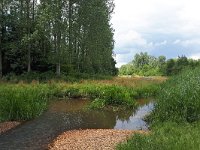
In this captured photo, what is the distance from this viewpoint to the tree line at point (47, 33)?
42.6 meters

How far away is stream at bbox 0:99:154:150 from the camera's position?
13898mm

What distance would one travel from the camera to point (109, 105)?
82.2 ft

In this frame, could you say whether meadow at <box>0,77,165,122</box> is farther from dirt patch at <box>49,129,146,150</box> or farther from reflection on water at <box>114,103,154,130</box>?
dirt patch at <box>49,129,146,150</box>

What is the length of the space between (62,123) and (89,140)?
5211 millimetres

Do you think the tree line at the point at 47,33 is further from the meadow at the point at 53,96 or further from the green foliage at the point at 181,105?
the green foliage at the point at 181,105

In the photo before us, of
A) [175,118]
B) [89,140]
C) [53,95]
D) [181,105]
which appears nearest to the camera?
[89,140]

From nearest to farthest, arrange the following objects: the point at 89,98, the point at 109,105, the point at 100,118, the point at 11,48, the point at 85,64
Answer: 1. the point at 100,118
2. the point at 109,105
3. the point at 89,98
4. the point at 11,48
5. the point at 85,64

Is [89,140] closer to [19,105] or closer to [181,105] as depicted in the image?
[181,105]

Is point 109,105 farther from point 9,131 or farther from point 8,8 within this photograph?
point 8,8

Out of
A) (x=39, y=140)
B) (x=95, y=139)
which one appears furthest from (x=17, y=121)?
(x=95, y=139)

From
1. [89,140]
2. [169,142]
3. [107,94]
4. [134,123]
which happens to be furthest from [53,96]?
[169,142]

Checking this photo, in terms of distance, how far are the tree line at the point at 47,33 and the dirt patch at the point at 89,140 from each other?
27.4 meters

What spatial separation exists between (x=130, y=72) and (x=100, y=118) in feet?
387

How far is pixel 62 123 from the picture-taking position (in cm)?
1858
